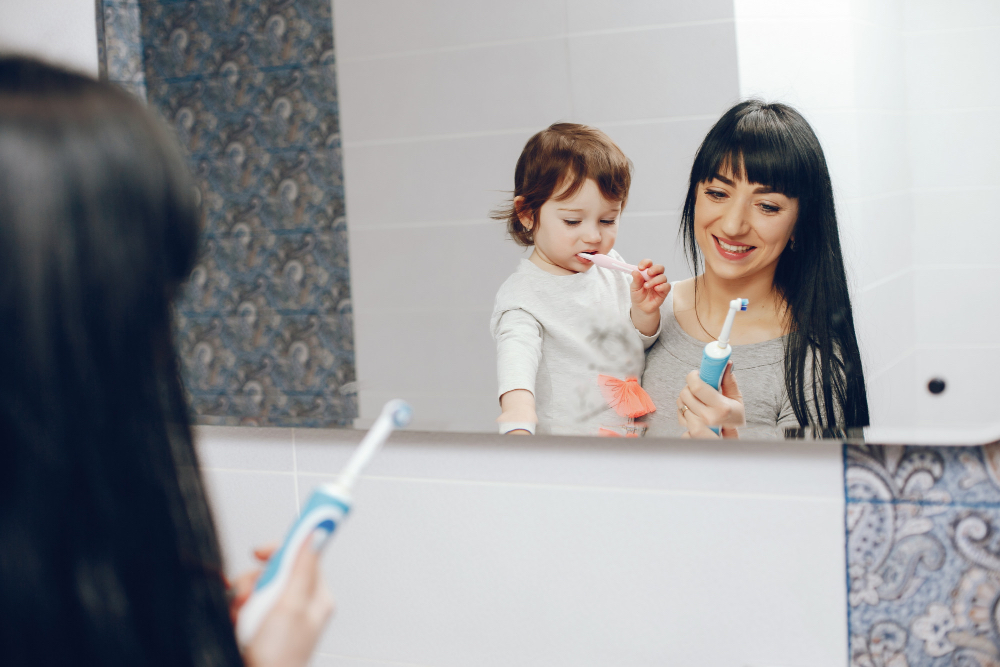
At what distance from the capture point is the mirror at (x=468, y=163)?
601 millimetres

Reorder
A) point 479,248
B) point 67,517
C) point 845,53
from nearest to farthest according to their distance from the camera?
point 67,517 → point 845,53 → point 479,248

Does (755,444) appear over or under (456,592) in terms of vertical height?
over

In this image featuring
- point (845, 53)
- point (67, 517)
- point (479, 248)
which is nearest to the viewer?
point (67, 517)

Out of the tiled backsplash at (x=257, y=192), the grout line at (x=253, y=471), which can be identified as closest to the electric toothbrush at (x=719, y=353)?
the tiled backsplash at (x=257, y=192)

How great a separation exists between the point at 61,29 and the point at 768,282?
2.90ft

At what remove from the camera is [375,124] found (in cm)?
76

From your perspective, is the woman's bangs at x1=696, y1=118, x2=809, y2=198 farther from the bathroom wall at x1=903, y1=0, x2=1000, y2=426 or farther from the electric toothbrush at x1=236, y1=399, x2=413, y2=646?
the electric toothbrush at x1=236, y1=399, x2=413, y2=646

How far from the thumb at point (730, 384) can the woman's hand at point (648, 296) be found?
2.9 inches

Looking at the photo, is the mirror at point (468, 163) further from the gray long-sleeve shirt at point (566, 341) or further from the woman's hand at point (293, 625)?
the woman's hand at point (293, 625)

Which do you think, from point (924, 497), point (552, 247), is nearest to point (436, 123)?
point (552, 247)

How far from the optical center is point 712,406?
2.17ft

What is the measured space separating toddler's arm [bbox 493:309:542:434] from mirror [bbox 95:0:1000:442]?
0.05 ft

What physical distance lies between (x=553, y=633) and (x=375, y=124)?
0.55 m

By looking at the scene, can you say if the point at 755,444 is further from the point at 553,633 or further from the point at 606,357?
the point at 553,633
